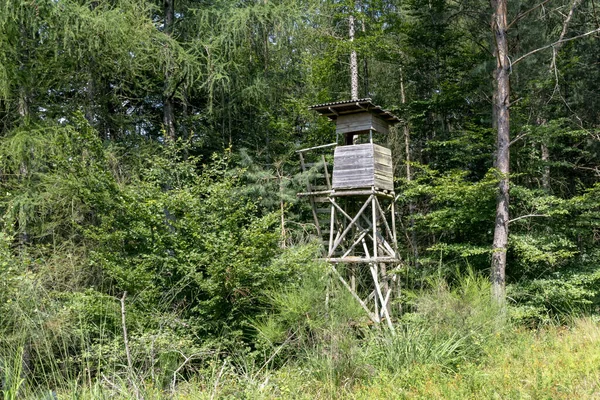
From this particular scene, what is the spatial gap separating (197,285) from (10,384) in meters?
5.47

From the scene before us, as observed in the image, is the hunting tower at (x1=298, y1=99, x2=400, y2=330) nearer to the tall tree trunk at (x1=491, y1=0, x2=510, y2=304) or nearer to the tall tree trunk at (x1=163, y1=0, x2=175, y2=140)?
the tall tree trunk at (x1=491, y1=0, x2=510, y2=304)

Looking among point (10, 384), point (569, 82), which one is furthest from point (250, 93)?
point (10, 384)

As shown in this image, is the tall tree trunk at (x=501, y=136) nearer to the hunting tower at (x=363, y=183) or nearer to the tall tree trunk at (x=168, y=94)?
the hunting tower at (x=363, y=183)

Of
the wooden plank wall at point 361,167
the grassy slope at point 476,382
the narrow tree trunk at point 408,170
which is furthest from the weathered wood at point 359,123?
the grassy slope at point 476,382

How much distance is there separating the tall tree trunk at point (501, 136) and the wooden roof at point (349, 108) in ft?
8.66

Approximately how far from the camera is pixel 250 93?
13.4m

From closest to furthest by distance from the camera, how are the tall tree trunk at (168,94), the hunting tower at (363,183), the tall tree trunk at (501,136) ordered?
the tall tree trunk at (501,136) < the hunting tower at (363,183) < the tall tree trunk at (168,94)

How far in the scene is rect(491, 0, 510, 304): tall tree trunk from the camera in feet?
34.8

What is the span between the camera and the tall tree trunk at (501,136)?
1060cm

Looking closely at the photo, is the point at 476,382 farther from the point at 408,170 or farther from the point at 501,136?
the point at 408,170

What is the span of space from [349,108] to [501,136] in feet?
11.3

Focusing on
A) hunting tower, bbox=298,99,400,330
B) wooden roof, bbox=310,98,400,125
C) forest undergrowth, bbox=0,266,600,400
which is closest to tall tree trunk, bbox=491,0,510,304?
hunting tower, bbox=298,99,400,330

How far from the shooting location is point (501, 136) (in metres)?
10.9

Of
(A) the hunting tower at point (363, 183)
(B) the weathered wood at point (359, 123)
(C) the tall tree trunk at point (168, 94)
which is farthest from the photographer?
(C) the tall tree trunk at point (168, 94)
